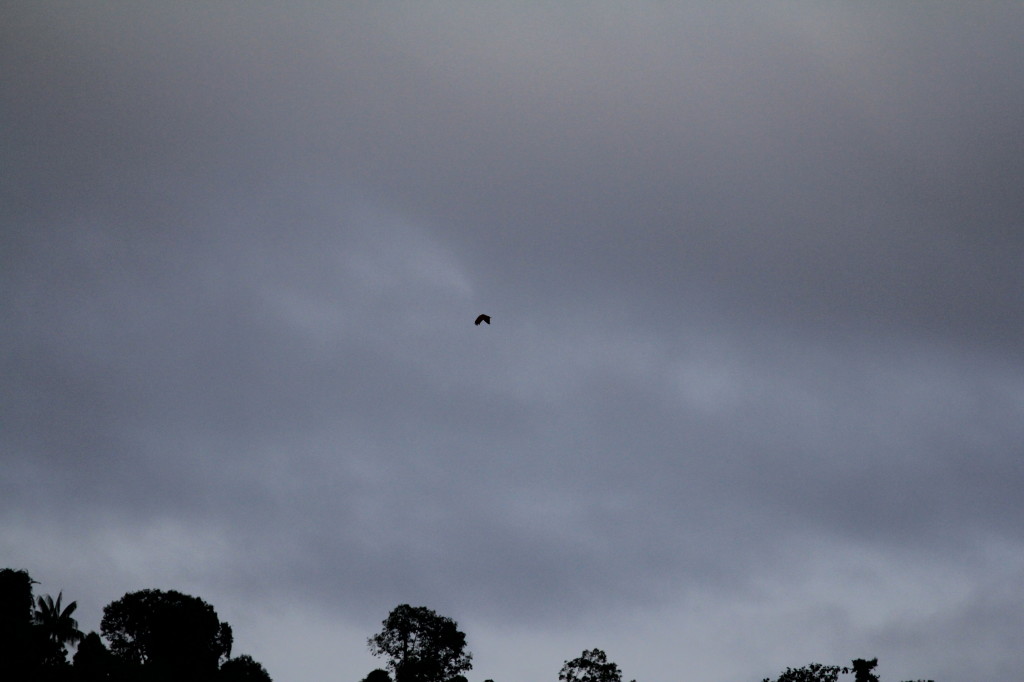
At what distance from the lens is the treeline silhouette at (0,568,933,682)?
6850 cm

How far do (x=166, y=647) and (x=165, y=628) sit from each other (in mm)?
2281

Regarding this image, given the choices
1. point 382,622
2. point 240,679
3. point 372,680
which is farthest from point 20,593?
point 382,622

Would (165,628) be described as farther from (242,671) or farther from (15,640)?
(15,640)

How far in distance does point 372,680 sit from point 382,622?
26548 mm

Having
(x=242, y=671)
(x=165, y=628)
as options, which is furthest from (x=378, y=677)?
(x=165, y=628)

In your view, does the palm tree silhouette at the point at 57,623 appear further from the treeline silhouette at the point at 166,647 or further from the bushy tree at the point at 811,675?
the bushy tree at the point at 811,675

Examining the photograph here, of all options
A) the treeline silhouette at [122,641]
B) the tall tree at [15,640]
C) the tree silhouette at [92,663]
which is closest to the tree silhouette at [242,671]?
the treeline silhouette at [122,641]

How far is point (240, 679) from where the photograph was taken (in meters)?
83.1

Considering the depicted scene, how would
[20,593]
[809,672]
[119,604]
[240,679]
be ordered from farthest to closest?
[119,604] → [809,672] → [240,679] → [20,593]

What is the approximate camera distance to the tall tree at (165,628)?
4080 inches

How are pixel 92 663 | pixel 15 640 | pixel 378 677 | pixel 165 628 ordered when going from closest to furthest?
pixel 15 640 < pixel 92 663 < pixel 378 677 < pixel 165 628

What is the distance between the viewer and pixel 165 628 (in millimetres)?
105500

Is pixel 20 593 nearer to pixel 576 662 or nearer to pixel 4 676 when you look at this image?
pixel 4 676

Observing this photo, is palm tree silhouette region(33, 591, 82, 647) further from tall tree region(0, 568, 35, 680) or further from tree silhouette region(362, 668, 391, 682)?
tree silhouette region(362, 668, 391, 682)
